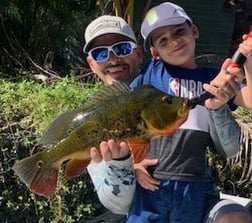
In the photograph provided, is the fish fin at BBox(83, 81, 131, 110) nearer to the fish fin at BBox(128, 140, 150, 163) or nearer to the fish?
the fish

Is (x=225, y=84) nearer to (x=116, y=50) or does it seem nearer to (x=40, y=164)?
(x=40, y=164)

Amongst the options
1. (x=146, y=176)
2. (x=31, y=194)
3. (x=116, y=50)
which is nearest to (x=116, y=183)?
(x=146, y=176)

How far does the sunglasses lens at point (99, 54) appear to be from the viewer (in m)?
2.97

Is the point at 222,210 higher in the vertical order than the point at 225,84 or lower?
lower

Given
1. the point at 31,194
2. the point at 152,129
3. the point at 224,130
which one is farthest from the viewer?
the point at 31,194

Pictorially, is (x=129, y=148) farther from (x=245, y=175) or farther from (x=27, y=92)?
(x=27, y=92)

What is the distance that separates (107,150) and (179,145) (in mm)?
414

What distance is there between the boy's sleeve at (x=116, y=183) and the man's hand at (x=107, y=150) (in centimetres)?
23

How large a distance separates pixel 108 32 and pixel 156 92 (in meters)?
0.74

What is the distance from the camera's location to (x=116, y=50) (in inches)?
117

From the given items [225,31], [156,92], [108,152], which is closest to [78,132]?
[108,152]

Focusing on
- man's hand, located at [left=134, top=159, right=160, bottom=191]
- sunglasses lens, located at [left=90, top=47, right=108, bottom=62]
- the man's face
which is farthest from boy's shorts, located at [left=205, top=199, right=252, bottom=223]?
sunglasses lens, located at [left=90, top=47, right=108, bottom=62]

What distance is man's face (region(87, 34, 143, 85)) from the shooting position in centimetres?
296

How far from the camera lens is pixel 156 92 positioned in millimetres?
2320
